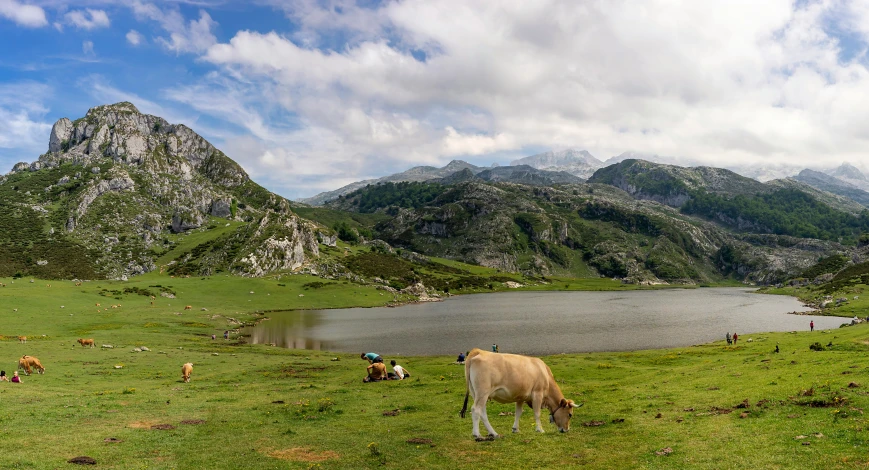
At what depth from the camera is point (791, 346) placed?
52.6 meters

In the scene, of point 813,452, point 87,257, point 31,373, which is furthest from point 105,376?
point 87,257

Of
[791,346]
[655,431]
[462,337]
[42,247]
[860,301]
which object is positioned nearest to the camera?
[655,431]

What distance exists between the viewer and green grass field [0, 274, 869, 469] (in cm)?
1639

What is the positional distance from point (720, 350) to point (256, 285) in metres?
146

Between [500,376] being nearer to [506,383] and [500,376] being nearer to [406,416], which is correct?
[506,383]

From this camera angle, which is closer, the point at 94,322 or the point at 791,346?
the point at 791,346

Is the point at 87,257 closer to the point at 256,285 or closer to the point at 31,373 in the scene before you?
the point at 256,285

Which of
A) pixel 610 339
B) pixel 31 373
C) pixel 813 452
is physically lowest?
pixel 610 339

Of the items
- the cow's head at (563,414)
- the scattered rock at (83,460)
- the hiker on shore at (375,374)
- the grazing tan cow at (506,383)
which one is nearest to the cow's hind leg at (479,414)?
the grazing tan cow at (506,383)

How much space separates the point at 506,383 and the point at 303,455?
9053 mm

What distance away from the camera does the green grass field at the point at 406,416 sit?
16391 millimetres

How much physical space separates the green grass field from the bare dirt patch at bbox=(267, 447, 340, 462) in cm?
12

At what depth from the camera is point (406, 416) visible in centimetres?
2539

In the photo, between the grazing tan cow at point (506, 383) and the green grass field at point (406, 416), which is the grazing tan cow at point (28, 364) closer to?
the green grass field at point (406, 416)
